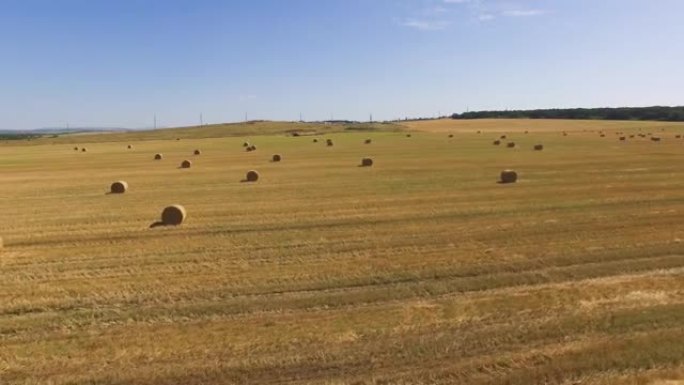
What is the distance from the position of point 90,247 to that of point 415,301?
28.0ft

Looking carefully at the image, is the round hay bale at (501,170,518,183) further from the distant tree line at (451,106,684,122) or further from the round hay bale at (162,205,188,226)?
the distant tree line at (451,106,684,122)

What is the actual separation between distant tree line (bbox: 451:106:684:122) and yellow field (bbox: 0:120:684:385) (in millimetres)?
129772

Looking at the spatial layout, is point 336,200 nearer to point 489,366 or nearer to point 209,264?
point 209,264

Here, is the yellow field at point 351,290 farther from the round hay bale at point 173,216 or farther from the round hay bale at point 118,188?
the round hay bale at point 118,188

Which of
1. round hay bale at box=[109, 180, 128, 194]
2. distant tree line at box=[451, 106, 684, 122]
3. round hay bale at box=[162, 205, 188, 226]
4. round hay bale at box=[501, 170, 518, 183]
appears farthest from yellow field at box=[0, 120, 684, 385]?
distant tree line at box=[451, 106, 684, 122]

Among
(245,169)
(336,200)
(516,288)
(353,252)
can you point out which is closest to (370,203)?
(336,200)

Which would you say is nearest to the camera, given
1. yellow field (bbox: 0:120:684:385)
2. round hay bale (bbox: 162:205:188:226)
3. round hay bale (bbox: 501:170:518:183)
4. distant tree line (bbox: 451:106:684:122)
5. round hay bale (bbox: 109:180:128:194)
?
yellow field (bbox: 0:120:684:385)

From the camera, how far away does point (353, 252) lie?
577 inches

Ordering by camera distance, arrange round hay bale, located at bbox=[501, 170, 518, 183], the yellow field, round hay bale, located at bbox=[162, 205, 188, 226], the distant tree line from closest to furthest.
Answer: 1. the yellow field
2. round hay bale, located at bbox=[162, 205, 188, 226]
3. round hay bale, located at bbox=[501, 170, 518, 183]
4. the distant tree line

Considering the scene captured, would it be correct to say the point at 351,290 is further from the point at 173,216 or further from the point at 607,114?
the point at 607,114

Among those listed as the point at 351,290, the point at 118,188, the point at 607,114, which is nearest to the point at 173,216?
the point at 351,290

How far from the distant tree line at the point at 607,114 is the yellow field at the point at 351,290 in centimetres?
12977

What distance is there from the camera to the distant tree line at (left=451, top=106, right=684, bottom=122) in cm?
14112

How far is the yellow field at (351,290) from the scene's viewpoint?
8414mm
